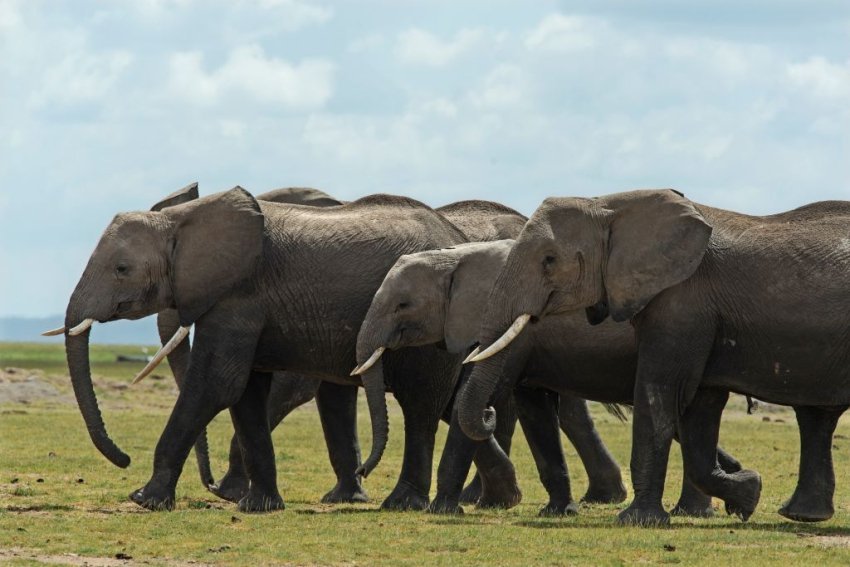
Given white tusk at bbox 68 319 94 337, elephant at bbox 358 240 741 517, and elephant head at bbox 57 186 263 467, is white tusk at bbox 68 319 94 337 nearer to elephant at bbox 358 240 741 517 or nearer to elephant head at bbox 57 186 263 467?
elephant head at bbox 57 186 263 467

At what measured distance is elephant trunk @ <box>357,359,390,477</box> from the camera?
16.7 m

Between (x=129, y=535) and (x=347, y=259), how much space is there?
403 centimetres

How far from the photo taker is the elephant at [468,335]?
A: 17.1 m

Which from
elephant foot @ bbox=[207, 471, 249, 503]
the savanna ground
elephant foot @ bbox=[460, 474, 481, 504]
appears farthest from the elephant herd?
elephant foot @ bbox=[460, 474, 481, 504]

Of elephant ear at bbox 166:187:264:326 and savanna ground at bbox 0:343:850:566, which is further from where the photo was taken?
elephant ear at bbox 166:187:264:326

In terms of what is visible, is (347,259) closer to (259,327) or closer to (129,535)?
(259,327)

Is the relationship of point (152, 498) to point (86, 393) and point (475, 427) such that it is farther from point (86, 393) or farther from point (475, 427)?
point (475, 427)

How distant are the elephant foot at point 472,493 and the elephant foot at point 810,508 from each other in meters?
4.38

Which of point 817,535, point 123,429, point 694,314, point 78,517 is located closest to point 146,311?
point 78,517

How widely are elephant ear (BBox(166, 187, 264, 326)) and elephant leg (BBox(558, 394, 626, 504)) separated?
427 cm

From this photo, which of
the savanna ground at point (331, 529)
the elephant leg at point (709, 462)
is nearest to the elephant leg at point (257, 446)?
the savanna ground at point (331, 529)

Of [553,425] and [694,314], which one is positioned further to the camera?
[553,425]

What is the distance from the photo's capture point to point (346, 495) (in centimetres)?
1989

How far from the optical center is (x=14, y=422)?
107 feet
